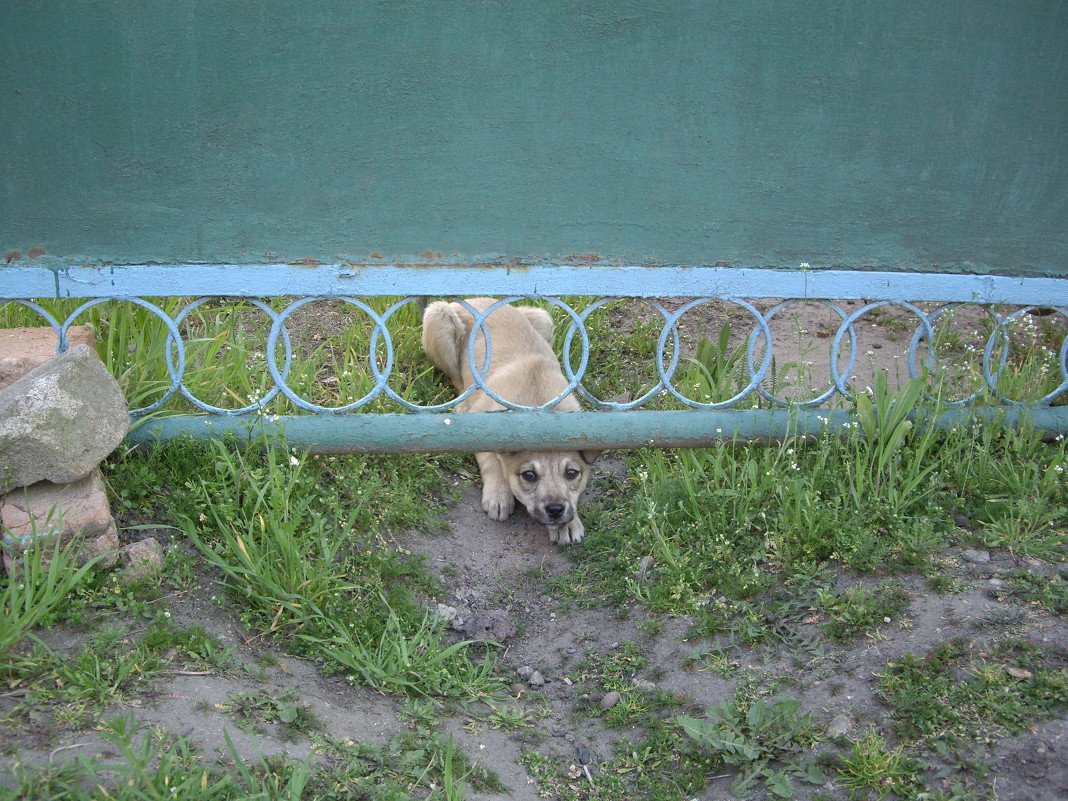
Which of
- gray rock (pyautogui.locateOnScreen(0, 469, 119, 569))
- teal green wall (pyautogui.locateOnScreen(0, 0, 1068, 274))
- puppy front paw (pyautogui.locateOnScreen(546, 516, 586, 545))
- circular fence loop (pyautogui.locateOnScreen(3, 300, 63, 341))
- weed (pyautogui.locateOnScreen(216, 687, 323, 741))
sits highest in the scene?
teal green wall (pyautogui.locateOnScreen(0, 0, 1068, 274))

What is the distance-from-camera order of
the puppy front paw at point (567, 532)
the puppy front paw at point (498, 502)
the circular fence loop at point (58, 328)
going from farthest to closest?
the puppy front paw at point (498, 502) < the puppy front paw at point (567, 532) < the circular fence loop at point (58, 328)

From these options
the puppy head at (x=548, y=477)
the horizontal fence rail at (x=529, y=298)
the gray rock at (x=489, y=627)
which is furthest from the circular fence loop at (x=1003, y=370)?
the gray rock at (x=489, y=627)

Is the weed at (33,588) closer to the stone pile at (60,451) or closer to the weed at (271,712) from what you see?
the stone pile at (60,451)

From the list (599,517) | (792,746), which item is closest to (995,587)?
(792,746)

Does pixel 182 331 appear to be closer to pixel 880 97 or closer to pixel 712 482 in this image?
pixel 712 482

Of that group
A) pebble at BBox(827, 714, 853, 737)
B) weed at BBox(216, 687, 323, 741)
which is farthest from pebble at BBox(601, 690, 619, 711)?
weed at BBox(216, 687, 323, 741)

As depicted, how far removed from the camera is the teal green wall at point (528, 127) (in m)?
3.29

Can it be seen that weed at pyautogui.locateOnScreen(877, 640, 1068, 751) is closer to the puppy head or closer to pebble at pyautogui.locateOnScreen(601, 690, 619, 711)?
pebble at pyautogui.locateOnScreen(601, 690, 619, 711)

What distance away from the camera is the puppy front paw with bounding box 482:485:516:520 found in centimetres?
421

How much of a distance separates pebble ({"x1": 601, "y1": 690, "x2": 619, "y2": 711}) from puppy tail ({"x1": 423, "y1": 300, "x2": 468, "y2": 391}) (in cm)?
239

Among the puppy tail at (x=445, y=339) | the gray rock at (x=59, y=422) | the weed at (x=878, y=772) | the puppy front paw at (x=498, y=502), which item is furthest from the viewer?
the puppy tail at (x=445, y=339)

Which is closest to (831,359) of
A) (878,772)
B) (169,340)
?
(878,772)

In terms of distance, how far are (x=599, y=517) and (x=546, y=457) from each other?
1.14 feet

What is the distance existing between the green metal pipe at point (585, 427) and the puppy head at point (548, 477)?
0.34 meters
